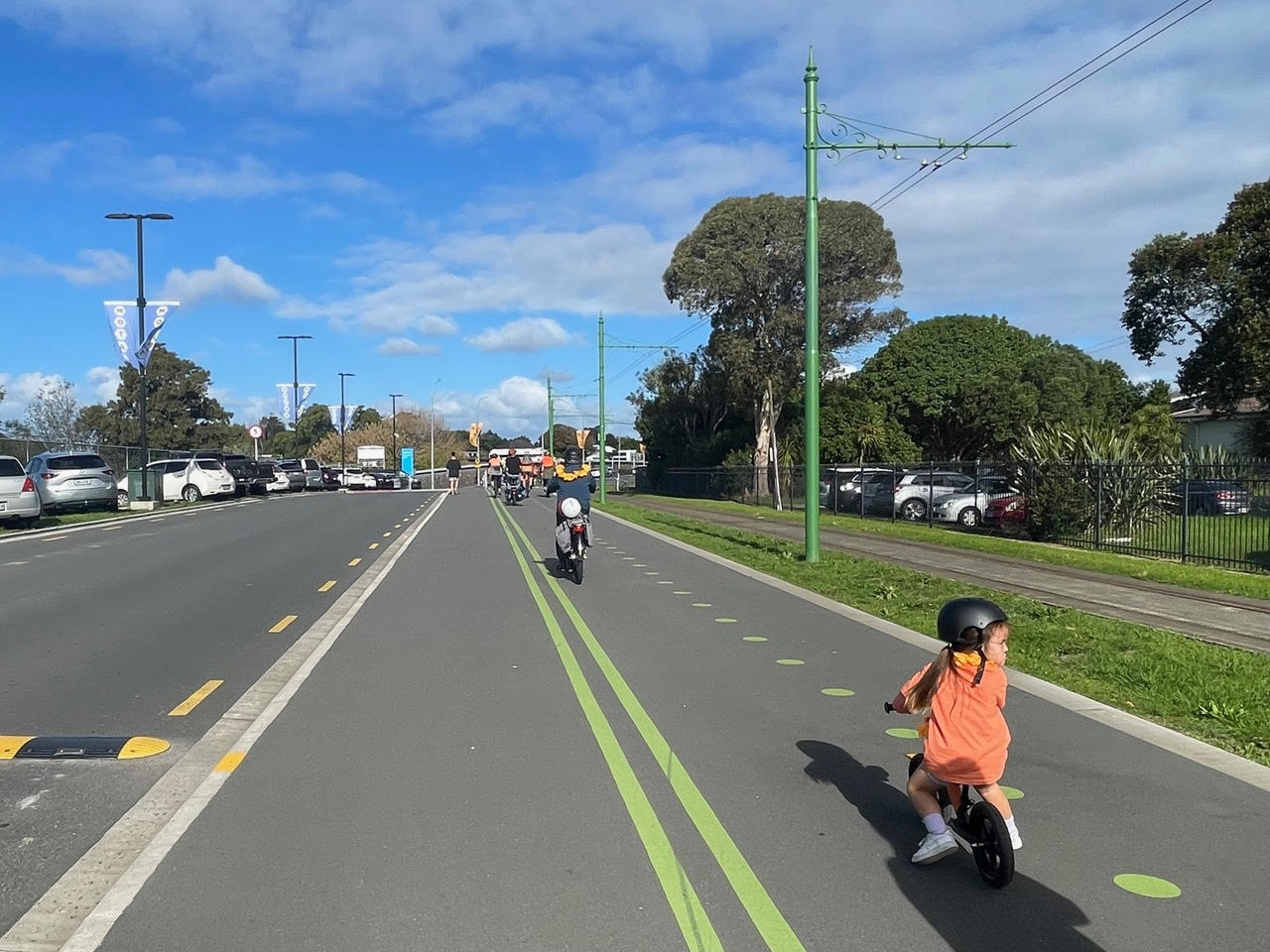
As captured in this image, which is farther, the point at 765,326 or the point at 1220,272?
the point at 765,326

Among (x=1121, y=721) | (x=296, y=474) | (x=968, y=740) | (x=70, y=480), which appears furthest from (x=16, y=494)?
(x=296, y=474)

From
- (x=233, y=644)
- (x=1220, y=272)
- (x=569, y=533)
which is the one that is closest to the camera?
(x=233, y=644)

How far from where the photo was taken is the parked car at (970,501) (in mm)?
26636

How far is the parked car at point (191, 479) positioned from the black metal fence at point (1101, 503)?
2305 centimetres

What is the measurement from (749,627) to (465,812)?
6226 millimetres

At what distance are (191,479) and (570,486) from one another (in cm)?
2876

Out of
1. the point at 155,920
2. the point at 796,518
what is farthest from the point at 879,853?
the point at 796,518

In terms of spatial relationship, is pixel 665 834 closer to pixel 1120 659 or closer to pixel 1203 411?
pixel 1120 659

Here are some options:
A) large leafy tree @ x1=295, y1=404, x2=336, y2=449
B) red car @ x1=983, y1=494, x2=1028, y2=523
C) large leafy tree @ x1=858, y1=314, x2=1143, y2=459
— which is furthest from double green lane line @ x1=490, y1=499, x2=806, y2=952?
large leafy tree @ x1=295, y1=404, x2=336, y2=449

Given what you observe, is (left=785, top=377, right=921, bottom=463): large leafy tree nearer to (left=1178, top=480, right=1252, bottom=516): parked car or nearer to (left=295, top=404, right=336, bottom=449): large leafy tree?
(left=1178, top=480, right=1252, bottom=516): parked car

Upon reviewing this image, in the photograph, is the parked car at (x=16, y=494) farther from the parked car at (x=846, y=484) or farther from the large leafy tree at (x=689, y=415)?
the large leafy tree at (x=689, y=415)

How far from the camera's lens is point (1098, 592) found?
46.9ft

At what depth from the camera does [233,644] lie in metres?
10.2

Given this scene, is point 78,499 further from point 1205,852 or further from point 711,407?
point 711,407
